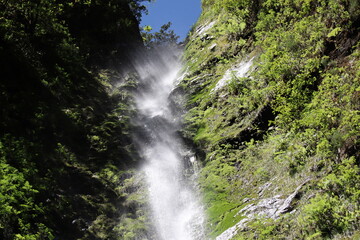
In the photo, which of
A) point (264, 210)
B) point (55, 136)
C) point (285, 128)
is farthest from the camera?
point (55, 136)

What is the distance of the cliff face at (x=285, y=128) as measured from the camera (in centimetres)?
657

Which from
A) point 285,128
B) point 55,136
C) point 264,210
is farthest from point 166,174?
point 264,210

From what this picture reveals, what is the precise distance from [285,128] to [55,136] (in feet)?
27.9

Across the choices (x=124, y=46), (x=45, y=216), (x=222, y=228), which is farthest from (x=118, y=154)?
(x=124, y=46)

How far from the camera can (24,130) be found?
1122 centimetres

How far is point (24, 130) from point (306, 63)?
982 cm

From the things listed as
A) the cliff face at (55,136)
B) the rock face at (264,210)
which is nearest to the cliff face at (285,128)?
the rock face at (264,210)

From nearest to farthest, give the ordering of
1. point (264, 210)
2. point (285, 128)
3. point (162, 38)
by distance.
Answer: point (264, 210)
point (285, 128)
point (162, 38)

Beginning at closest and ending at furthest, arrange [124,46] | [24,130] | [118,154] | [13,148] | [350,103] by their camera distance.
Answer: [350,103]
[13,148]
[24,130]
[118,154]
[124,46]

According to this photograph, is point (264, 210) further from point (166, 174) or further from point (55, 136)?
point (55, 136)

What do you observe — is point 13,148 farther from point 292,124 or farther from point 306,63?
point 306,63

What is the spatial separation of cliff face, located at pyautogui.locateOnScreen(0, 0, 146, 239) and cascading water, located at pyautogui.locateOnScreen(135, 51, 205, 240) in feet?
2.92

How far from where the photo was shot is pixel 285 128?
31.0ft

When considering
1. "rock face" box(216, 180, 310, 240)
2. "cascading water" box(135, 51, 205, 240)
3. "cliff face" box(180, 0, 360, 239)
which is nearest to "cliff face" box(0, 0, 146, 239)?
"cascading water" box(135, 51, 205, 240)
